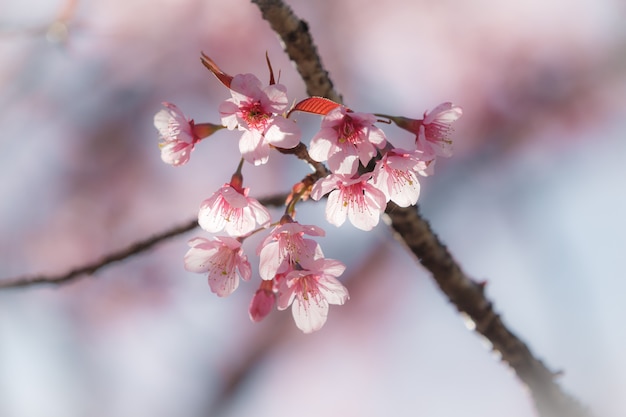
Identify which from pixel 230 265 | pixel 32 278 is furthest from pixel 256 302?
pixel 32 278

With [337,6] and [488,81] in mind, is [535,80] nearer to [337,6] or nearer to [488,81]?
[488,81]

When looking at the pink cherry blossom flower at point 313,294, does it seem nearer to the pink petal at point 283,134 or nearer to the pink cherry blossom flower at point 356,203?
the pink cherry blossom flower at point 356,203

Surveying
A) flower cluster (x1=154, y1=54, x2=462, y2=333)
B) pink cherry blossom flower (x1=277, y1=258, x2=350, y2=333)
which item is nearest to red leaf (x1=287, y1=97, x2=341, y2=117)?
flower cluster (x1=154, y1=54, x2=462, y2=333)

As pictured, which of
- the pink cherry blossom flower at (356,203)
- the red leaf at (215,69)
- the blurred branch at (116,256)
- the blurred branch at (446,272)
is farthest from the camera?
the blurred branch at (116,256)

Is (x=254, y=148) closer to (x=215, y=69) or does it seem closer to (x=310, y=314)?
(x=215, y=69)

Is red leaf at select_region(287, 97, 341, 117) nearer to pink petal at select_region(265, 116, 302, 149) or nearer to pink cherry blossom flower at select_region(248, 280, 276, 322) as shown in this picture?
pink petal at select_region(265, 116, 302, 149)

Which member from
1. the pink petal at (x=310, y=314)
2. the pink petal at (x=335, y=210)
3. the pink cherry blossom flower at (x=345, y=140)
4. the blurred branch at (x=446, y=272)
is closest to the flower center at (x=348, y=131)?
the pink cherry blossom flower at (x=345, y=140)

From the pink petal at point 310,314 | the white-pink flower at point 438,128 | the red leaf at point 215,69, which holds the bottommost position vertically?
the pink petal at point 310,314
